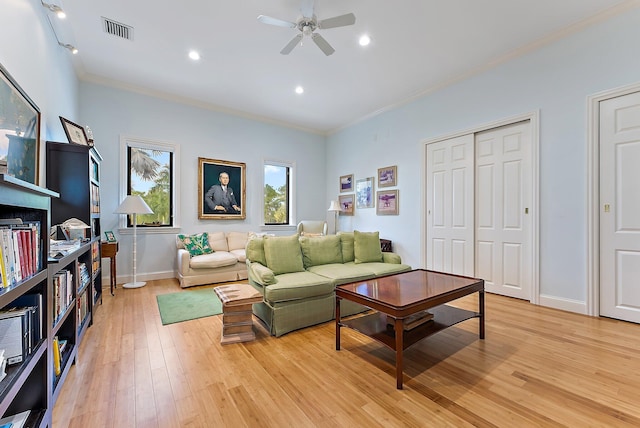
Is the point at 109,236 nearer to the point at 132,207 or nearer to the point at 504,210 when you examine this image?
the point at 132,207

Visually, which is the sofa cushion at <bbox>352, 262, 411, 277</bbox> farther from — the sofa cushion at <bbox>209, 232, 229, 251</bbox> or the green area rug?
the sofa cushion at <bbox>209, 232, 229, 251</bbox>

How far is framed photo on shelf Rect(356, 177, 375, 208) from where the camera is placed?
5641mm

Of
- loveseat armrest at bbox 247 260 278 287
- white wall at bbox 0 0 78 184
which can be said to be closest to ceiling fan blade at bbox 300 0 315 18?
white wall at bbox 0 0 78 184

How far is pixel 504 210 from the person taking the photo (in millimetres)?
3707

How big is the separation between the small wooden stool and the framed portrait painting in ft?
9.89

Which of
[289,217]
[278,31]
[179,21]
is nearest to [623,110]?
[278,31]

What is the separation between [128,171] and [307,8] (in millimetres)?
3848

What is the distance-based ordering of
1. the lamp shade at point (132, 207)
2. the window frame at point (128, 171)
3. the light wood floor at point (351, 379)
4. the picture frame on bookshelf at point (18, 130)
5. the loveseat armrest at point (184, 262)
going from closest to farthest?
the light wood floor at point (351, 379)
the picture frame on bookshelf at point (18, 130)
the lamp shade at point (132, 207)
the loveseat armrest at point (184, 262)
the window frame at point (128, 171)

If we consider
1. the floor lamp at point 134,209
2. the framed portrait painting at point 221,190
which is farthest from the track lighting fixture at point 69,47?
the framed portrait painting at point 221,190

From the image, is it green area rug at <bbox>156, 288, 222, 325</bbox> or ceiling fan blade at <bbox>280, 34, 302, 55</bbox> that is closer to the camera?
ceiling fan blade at <bbox>280, 34, 302, 55</bbox>

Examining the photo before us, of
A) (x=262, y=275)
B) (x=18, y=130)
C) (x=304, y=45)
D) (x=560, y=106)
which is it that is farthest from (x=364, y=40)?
(x=18, y=130)

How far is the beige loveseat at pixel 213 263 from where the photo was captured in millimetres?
4297

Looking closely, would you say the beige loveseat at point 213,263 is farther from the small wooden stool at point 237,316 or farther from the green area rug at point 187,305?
the small wooden stool at point 237,316

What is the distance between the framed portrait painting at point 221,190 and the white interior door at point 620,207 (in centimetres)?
524
